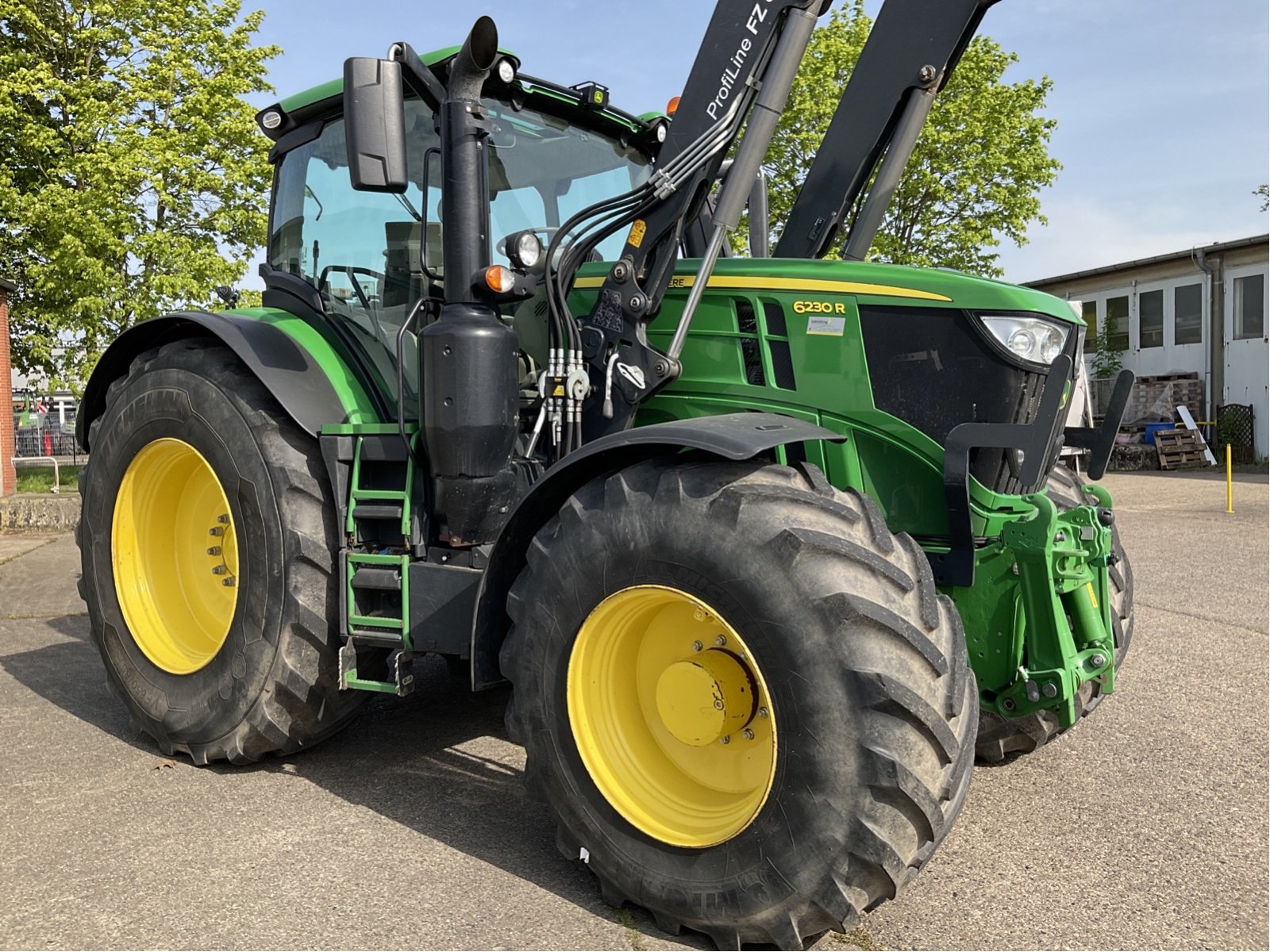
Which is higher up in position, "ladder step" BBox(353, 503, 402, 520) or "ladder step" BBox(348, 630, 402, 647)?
"ladder step" BBox(353, 503, 402, 520)

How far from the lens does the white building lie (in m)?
22.4

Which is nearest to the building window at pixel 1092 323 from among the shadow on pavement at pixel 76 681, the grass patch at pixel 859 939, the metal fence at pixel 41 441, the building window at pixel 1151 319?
the building window at pixel 1151 319

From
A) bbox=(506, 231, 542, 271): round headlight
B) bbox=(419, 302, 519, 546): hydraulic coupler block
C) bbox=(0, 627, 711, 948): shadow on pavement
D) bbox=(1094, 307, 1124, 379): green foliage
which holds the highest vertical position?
bbox=(1094, 307, 1124, 379): green foliage

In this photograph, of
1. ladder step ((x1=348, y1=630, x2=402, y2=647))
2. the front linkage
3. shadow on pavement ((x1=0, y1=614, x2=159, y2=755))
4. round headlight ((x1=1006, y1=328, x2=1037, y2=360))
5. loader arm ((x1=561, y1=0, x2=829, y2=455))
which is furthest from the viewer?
shadow on pavement ((x1=0, y1=614, x2=159, y2=755))

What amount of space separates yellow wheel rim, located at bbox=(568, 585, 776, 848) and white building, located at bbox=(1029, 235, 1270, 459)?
2289 cm

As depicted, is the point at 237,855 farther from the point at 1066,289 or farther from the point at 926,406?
the point at 1066,289

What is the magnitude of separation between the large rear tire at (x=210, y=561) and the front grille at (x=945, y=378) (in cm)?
209

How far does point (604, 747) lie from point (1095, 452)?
7.08 ft

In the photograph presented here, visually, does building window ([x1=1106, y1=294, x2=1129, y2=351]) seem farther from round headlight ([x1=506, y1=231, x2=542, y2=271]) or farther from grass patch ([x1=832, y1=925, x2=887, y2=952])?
grass patch ([x1=832, y1=925, x2=887, y2=952])

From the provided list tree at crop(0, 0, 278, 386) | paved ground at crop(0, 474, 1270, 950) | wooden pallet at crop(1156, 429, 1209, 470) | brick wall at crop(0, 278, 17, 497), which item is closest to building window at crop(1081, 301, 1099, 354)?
wooden pallet at crop(1156, 429, 1209, 470)

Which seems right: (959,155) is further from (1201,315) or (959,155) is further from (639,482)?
(639,482)

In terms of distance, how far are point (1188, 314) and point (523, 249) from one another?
2478 cm

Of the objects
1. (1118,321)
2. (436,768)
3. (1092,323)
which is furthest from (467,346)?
(1092,323)

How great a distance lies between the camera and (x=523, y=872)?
310 centimetres
